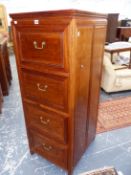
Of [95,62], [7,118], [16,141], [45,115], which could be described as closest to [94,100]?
[95,62]

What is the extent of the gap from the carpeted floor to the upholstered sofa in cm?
22

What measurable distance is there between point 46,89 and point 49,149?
1.83 feet

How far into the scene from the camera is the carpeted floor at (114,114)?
1882 mm

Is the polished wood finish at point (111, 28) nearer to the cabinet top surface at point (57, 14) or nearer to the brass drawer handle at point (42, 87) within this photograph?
the cabinet top surface at point (57, 14)

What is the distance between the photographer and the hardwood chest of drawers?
842 mm

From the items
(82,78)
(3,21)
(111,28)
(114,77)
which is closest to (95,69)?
(82,78)

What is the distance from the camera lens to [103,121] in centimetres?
196

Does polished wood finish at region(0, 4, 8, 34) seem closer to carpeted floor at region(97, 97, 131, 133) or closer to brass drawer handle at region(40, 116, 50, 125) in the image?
carpeted floor at region(97, 97, 131, 133)

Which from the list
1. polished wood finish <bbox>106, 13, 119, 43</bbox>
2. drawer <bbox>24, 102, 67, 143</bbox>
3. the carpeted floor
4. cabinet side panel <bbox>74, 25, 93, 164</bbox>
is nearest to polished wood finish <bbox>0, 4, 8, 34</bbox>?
polished wood finish <bbox>106, 13, 119, 43</bbox>

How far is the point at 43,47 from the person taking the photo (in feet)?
2.98

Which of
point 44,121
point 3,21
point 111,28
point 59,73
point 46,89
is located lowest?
point 44,121

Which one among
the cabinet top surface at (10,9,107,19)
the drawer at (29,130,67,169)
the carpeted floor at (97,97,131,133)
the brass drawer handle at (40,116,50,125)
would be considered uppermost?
the cabinet top surface at (10,9,107,19)

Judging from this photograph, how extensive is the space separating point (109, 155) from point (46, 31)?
4.11 feet

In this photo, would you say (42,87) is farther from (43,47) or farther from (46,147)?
(46,147)
